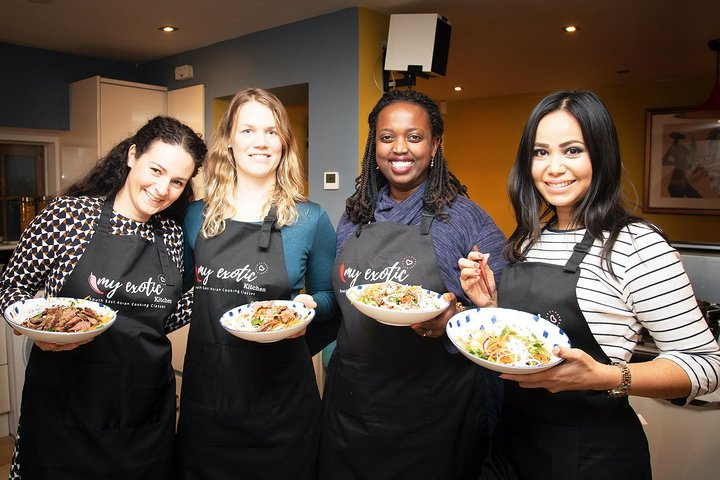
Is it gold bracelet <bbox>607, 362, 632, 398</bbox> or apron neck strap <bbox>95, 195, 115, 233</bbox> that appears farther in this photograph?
apron neck strap <bbox>95, 195, 115, 233</bbox>

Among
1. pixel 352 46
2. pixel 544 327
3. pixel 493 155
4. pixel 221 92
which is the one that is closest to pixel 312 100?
pixel 352 46

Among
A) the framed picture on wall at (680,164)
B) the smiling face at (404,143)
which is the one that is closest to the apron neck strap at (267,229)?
the smiling face at (404,143)

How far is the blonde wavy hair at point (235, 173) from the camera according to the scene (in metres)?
1.74

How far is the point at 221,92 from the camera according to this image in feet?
14.7

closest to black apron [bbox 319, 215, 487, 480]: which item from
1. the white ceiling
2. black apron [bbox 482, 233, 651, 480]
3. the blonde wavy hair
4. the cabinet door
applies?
black apron [bbox 482, 233, 651, 480]

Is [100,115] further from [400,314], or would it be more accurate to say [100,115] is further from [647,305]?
[647,305]

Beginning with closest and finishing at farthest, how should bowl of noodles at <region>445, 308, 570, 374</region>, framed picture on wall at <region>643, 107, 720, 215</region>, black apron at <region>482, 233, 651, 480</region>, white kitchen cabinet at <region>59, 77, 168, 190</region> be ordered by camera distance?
1. bowl of noodles at <region>445, 308, 570, 374</region>
2. black apron at <region>482, 233, 651, 480</region>
3. white kitchen cabinet at <region>59, 77, 168, 190</region>
4. framed picture on wall at <region>643, 107, 720, 215</region>

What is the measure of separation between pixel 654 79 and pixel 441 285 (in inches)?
222

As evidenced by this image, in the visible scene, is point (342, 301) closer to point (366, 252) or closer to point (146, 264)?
point (366, 252)

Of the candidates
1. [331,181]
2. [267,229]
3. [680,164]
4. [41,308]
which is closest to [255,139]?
[267,229]

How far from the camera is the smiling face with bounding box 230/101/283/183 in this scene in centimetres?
173

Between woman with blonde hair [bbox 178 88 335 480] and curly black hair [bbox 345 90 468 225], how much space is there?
0.15 m

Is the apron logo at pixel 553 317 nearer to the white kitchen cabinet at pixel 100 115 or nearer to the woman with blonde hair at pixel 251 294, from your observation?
the woman with blonde hair at pixel 251 294

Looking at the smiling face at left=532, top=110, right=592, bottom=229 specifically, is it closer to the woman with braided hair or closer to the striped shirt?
the striped shirt
